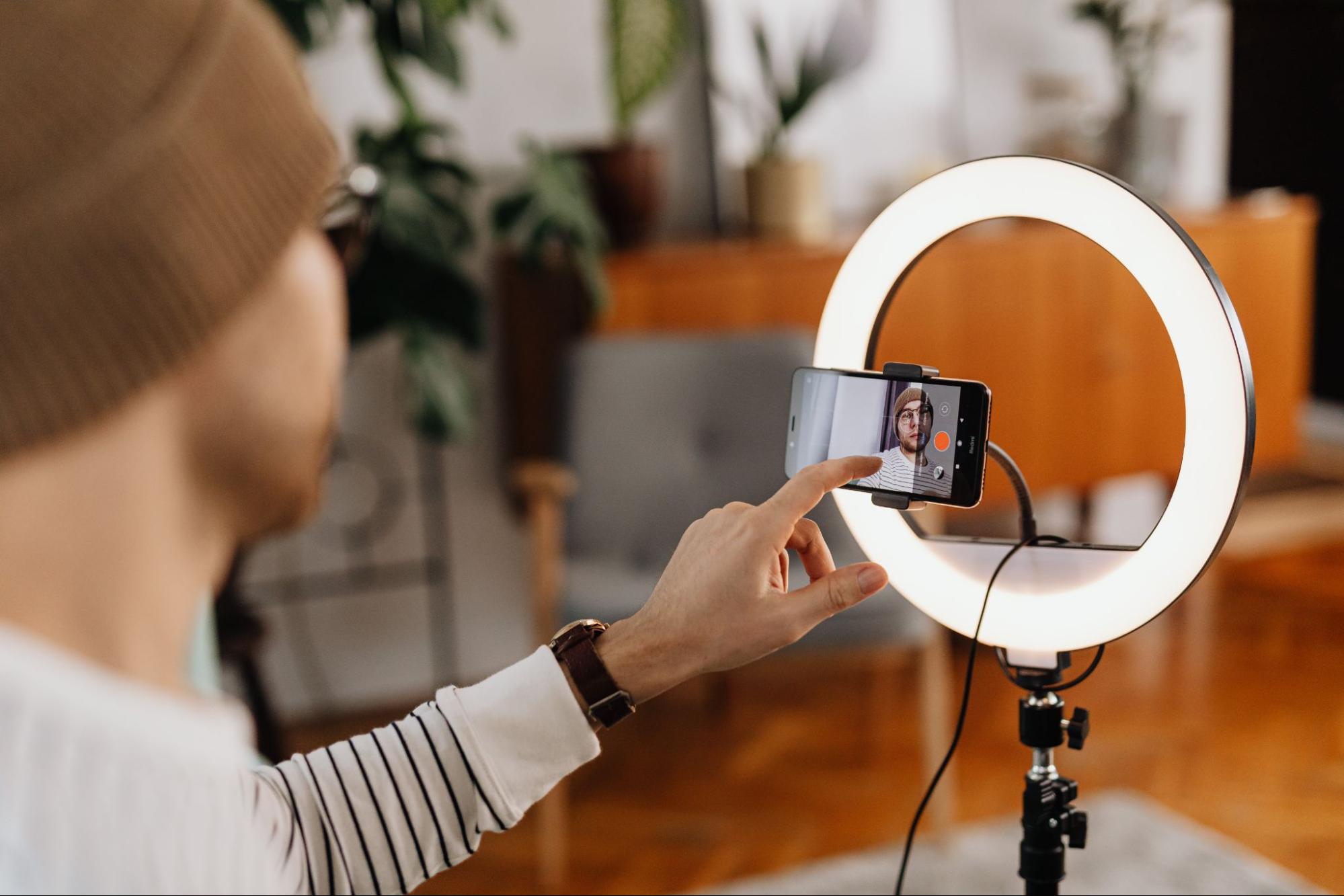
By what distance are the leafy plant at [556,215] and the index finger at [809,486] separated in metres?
1.65

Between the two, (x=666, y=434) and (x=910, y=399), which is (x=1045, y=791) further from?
(x=666, y=434)

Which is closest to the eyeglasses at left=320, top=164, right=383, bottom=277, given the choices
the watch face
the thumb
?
the watch face

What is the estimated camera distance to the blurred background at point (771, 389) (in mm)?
2094

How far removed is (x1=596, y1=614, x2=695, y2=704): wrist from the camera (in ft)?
2.35

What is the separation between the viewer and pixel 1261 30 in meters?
3.55

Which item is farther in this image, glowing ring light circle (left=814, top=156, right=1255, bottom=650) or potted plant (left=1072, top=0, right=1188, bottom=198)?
potted plant (left=1072, top=0, right=1188, bottom=198)

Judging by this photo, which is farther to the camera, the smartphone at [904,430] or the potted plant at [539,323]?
the potted plant at [539,323]

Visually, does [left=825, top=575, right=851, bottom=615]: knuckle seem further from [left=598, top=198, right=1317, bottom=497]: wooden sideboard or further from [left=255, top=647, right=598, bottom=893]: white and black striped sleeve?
[left=598, top=198, right=1317, bottom=497]: wooden sideboard

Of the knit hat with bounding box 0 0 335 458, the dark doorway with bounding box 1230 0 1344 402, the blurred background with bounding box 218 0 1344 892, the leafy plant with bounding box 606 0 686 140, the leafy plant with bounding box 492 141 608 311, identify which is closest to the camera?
the knit hat with bounding box 0 0 335 458

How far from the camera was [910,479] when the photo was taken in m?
0.70

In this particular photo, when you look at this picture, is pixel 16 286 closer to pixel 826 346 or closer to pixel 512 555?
pixel 826 346

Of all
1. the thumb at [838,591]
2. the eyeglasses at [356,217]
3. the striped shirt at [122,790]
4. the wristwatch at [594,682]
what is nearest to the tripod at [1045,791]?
the thumb at [838,591]

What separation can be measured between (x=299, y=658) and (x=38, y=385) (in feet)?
8.11

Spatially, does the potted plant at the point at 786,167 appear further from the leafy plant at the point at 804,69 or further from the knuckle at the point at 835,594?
the knuckle at the point at 835,594
